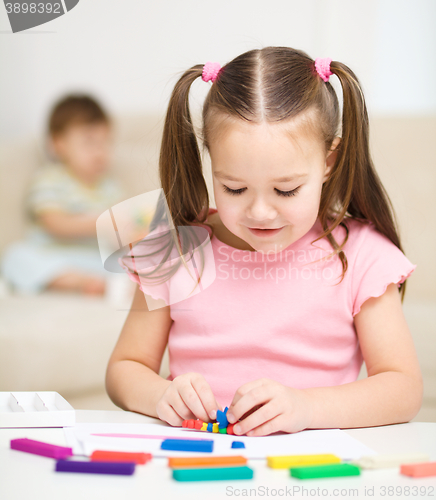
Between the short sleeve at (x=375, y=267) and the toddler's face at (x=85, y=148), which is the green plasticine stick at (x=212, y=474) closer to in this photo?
the short sleeve at (x=375, y=267)

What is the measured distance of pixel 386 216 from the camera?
716 mm

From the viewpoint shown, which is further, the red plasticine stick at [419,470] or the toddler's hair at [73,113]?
the toddler's hair at [73,113]

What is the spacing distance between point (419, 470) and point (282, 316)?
33cm

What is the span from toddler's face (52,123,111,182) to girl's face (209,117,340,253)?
2.92 ft

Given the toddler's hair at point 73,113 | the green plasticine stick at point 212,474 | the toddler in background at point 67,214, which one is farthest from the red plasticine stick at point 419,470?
the toddler's hair at point 73,113

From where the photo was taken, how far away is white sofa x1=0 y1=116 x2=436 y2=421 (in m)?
1.02

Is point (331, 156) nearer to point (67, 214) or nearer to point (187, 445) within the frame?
point (187, 445)

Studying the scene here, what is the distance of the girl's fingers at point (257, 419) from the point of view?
0.47 meters

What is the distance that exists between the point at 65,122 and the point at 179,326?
1.65m

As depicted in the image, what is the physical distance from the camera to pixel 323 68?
0.64 metres

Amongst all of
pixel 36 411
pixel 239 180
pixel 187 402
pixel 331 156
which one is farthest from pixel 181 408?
pixel 331 156

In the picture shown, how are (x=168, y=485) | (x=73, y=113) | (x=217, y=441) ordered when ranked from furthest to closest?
(x=73, y=113)
(x=217, y=441)
(x=168, y=485)

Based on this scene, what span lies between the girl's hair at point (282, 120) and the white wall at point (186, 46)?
12 cm

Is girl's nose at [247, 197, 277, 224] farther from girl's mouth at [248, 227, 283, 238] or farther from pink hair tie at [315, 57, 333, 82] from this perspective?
pink hair tie at [315, 57, 333, 82]
